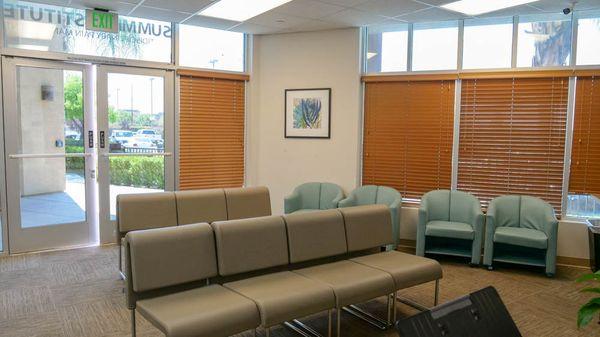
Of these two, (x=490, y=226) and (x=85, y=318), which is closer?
(x=85, y=318)

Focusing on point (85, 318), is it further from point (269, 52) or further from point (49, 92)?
point (269, 52)

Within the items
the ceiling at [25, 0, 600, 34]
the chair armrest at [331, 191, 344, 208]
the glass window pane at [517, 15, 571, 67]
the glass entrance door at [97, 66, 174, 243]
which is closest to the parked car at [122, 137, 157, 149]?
the glass entrance door at [97, 66, 174, 243]

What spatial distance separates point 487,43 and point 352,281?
12.7 feet

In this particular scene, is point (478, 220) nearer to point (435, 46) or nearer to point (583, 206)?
point (583, 206)

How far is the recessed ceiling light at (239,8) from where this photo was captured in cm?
503

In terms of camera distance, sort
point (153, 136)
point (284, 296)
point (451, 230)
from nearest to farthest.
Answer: point (284, 296)
point (451, 230)
point (153, 136)

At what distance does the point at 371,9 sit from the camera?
16.7ft

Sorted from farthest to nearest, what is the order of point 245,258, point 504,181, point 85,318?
point 504,181
point 85,318
point 245,258

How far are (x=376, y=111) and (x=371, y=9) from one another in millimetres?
1466

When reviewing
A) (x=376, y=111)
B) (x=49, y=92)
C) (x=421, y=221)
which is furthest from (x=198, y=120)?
(x=421, y=221)

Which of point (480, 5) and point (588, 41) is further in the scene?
point (588, 41)

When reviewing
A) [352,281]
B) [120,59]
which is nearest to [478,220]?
[352,281]

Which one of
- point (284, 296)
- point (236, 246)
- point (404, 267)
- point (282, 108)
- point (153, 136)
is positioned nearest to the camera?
point (284, 296)

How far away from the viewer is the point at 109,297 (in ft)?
13.3
